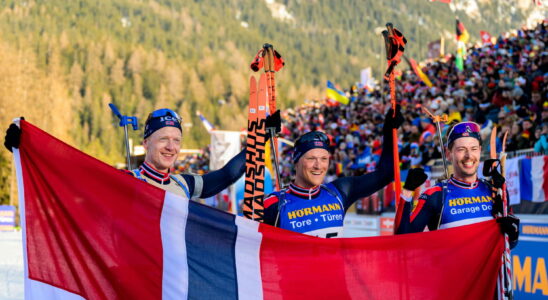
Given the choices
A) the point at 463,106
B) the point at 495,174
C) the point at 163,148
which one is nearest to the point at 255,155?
the point at 163,148

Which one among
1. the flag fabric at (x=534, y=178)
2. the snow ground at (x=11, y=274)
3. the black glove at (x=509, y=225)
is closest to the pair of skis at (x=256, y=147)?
the black glove at (x=509, y=225)

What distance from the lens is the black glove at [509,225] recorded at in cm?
515

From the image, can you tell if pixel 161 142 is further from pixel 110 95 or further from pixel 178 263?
pixel 110 95

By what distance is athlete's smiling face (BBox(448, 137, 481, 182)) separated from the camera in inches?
215

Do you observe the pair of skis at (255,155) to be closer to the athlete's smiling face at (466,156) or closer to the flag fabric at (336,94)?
the athlete's smiling face at (466,156)

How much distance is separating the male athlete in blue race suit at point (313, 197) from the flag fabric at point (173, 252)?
0.21 m

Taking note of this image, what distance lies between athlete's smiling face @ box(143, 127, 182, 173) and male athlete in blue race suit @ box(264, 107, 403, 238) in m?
0.76

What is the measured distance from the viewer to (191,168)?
53.2 m

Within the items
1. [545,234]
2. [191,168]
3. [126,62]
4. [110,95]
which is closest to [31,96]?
[191,168]

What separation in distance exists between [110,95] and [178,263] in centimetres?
9896

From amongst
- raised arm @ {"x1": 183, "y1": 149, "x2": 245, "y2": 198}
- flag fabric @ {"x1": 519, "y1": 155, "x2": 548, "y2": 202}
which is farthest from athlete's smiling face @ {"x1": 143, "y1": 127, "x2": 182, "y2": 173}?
flag fabric @ {"x1": 519, "y1": 155, "x2": 548, "y2": 202}

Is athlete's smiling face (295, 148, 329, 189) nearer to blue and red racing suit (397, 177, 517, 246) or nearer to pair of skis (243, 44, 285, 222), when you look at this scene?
pair of skis (243, 44, 285, 222)

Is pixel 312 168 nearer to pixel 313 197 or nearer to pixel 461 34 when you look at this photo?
pixel 313 197

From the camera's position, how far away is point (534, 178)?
47.2 ft
